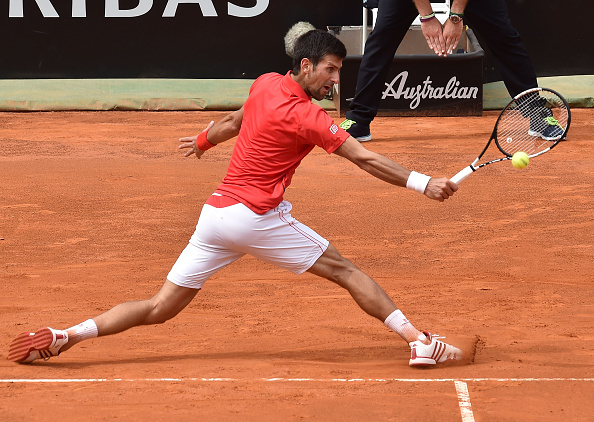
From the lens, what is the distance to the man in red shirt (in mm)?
4453

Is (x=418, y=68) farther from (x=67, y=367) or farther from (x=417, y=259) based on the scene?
(x=67, y=367)

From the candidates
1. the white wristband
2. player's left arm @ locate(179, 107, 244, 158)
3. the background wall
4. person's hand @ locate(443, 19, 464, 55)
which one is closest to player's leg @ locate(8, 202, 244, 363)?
player's left arm @ locate(179, 107, 244, 158)

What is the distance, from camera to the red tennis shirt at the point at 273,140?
4406mm

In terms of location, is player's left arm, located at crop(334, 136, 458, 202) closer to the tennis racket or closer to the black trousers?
the tennis racket

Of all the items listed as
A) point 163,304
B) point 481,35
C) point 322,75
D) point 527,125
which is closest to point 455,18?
point 481,35

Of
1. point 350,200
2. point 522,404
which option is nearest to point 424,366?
point 522,404

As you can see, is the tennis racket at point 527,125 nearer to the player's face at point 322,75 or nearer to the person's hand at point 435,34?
the person's hand at point 435,34

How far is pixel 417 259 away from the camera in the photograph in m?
6.63

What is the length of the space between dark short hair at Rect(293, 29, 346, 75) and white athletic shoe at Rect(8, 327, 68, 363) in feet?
5.79

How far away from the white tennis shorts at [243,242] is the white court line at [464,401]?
0.93m

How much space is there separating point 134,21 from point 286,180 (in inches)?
330

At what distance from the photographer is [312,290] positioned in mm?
6043

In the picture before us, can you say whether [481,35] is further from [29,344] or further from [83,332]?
[29,344]

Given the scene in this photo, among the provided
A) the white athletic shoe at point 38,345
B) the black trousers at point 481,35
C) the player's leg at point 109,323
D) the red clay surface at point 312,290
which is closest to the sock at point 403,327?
the red clay surface at point 312,290
